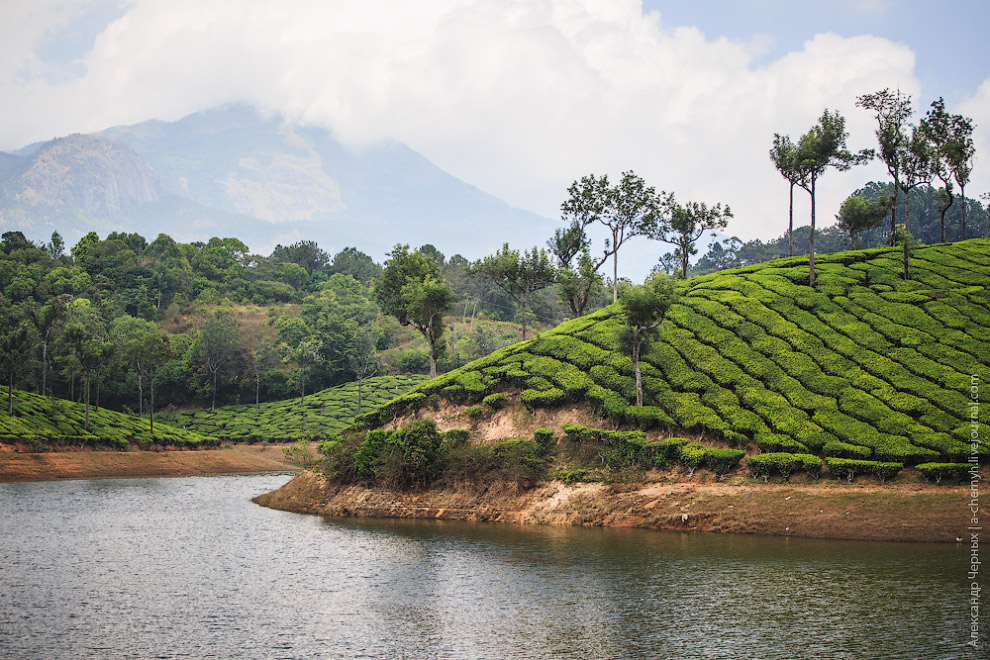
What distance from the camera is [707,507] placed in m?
34.8

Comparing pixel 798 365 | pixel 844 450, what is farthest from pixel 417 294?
pixel 844 450

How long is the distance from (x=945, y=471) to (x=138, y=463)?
6214cm

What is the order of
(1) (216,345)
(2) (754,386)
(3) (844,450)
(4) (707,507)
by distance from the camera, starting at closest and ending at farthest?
(4) (707,507) → (3) (844,450) → (2) (754,386) → (1) (216,345)

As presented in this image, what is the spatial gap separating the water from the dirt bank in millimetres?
1737

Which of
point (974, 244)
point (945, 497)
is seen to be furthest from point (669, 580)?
point (974, 244)

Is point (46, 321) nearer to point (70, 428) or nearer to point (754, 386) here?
point (70, 428)

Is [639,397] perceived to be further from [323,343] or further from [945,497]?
[323,343]

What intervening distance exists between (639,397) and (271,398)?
70.6 m

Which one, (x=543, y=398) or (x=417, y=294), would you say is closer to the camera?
(x=543, y=398)

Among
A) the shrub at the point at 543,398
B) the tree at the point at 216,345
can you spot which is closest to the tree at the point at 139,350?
the tree at the point at 216,345

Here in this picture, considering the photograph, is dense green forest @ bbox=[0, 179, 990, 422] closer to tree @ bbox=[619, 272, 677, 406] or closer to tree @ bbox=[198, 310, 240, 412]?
tree @ bbox=[198, 310, 240, 412]

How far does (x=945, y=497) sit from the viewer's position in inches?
1248

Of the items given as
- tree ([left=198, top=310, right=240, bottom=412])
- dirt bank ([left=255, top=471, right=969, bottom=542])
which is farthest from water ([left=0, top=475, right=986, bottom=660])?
tree ([left=198, top=310, right=240, bottom=412])

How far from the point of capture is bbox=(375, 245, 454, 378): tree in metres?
58.1
